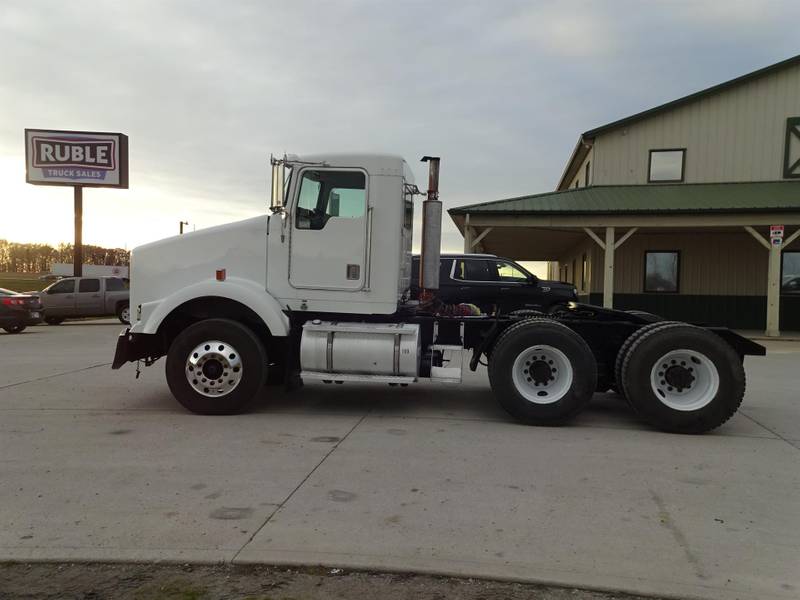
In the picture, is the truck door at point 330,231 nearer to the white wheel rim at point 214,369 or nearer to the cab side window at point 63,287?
the white wheel rim at point 214,369

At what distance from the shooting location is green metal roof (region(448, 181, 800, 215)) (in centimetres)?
1653

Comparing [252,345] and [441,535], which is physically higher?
[252,345]

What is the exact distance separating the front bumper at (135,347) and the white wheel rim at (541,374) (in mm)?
4136

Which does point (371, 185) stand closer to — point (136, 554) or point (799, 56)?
point (136, 554)

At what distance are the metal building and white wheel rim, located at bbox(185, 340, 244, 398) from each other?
470 inches

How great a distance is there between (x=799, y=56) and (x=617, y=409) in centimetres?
1714

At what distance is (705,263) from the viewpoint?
762 inches

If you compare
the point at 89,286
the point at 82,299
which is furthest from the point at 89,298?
the point at 89,286

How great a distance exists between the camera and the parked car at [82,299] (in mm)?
21062

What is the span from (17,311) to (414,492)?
17.8 meters

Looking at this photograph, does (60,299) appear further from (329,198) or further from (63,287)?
(329,198)

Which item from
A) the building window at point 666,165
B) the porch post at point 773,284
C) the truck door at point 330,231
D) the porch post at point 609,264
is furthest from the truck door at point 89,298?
the porch post at point 773,284

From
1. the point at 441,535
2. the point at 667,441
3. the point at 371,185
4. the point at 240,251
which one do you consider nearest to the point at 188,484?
the point at 441,535

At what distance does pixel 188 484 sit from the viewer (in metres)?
4.29
